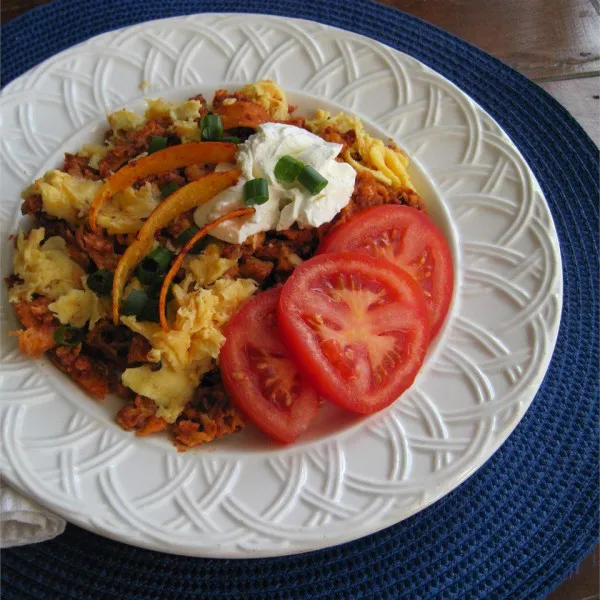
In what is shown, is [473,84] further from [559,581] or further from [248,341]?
[559,581]

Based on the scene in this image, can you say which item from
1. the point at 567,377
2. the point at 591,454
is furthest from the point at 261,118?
the point at 591,454

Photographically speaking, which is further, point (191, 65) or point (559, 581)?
point (191, 65)

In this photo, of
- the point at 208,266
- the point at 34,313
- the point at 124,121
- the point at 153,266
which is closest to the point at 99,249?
the point at 153,266

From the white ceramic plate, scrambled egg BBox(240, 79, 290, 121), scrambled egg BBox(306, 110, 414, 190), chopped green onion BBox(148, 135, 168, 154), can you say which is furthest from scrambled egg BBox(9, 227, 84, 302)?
scrambled egg BBox(306, 110, 414, 190)

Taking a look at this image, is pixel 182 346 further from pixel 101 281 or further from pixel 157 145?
pixel 157 145

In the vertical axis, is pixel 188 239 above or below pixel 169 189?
below

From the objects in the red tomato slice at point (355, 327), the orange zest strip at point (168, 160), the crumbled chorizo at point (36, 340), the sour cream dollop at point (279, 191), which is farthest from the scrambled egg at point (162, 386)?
the orange zest strip at point (168, 160)
